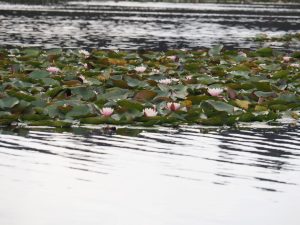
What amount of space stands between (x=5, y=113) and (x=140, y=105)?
1.78 metres

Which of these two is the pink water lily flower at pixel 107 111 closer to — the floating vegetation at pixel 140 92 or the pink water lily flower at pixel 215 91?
the floating vegetation at pixel 140 92

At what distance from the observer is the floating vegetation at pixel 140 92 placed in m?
10.3

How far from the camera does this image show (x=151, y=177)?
768 centimetres

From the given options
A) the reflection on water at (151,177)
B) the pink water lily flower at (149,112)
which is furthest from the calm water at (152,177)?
the pink water lily flower at (149,112)

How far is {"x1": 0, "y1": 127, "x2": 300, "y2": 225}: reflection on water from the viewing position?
6.34 metres

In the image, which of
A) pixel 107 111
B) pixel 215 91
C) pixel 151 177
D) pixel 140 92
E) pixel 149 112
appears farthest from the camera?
→ pixel 215 91

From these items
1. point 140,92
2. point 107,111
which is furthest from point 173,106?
point 107,111

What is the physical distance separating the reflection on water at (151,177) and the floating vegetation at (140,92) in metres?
0.40

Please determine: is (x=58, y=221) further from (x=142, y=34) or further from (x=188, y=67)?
(x=142, y=34)

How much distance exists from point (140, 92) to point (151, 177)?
3.66m

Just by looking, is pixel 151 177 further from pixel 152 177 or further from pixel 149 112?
pixel 149 112

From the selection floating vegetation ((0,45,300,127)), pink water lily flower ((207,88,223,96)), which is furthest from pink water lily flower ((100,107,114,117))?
pink water lily flower ((207,88,223,96))

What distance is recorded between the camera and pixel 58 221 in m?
6.00

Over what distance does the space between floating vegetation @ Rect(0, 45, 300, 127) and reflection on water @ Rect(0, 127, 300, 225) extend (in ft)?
1.30
